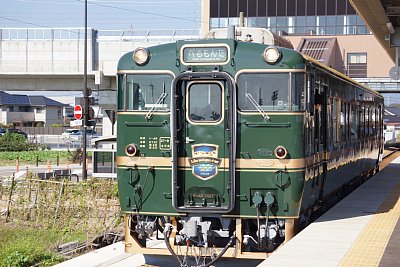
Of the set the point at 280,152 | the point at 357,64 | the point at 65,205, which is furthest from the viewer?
the point at 357,64

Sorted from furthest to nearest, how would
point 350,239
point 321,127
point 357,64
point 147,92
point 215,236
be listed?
point 357,64 → point 321,127 → point 147,92 → point 215,236 → point 350,239

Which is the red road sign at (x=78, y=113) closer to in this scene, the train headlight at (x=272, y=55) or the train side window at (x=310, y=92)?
the train side window at (x=310, y=92)

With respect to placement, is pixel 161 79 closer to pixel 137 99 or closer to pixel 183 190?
pixel 137 99

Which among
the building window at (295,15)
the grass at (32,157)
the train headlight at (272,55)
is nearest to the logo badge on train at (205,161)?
the train headlight at (272,55)

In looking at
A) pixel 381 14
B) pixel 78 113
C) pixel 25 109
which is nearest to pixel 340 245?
pixel 381 14

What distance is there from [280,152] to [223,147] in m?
0.83

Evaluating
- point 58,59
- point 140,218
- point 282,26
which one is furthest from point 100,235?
point 282,26

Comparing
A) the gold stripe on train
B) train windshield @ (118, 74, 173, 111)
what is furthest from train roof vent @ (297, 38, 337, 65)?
the gold stripe on train

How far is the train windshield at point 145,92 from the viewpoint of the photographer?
1114 cm

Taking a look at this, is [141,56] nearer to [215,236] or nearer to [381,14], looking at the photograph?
[215,236]

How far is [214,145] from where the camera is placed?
10.9m

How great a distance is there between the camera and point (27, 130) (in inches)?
3701

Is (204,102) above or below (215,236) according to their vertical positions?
above

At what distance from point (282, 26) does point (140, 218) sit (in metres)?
60.5
